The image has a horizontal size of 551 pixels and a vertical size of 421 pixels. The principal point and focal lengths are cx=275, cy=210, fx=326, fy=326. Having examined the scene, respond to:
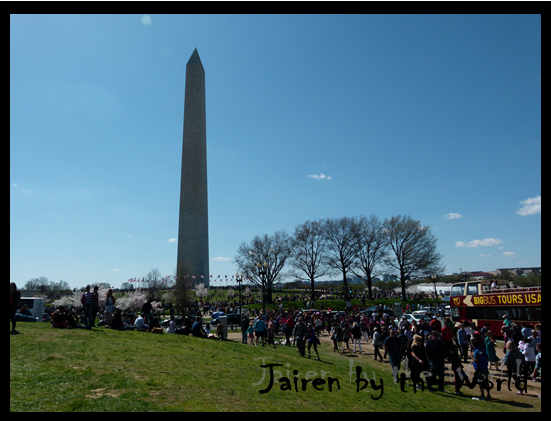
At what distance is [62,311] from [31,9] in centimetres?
1471

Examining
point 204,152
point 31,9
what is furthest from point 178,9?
point 204,152

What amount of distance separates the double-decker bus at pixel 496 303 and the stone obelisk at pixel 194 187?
42.1m

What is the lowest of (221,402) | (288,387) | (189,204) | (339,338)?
(339,338)

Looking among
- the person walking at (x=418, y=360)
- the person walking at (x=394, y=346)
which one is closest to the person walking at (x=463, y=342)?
the person walking at (x=394, y=346)

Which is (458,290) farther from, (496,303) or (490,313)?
(496,303)

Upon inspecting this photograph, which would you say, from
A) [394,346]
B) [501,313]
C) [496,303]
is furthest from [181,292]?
[394,346]

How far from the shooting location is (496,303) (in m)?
22.4

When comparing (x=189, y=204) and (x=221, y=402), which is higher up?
(x=189, y=204)

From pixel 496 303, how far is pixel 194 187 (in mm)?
48086

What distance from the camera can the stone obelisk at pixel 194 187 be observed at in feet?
190

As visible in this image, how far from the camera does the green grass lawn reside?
242 inches

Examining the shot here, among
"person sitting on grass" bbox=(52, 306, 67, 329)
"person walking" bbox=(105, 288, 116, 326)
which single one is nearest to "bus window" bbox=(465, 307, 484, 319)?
"person walking" bbox=(105, 288, 116, 326)

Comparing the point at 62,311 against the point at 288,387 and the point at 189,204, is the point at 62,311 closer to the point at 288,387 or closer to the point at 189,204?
the point at 288,387
